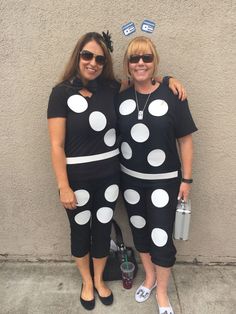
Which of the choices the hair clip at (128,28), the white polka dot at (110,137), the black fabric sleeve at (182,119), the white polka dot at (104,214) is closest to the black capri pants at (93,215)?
the white polka dot at (104,214)

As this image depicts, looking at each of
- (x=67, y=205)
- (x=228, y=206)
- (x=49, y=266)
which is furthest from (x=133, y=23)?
(x=49, y=266)

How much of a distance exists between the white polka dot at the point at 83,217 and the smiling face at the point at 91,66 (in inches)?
36.9

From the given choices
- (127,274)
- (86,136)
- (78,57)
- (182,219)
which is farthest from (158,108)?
(127,274)

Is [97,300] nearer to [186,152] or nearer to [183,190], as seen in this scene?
[183,190]

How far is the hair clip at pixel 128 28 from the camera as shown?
2.25 m

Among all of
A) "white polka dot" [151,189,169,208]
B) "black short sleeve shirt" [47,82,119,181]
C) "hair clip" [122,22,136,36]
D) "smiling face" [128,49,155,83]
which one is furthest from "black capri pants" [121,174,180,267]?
"hair clip" [122,22,136,36]

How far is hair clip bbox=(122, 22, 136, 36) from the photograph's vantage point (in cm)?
225

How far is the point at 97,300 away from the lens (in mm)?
2527

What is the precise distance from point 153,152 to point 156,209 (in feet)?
1.38

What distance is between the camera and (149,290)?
257cm

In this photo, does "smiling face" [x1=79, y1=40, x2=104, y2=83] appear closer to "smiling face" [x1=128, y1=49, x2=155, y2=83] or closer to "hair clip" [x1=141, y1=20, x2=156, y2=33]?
"smiling face" [x1=128, y1=49, x2=155, y2=83]

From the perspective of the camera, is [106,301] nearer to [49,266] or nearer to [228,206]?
[49,266]

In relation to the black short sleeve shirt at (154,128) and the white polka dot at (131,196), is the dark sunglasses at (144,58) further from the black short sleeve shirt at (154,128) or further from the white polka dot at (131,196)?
the white polka dot at (131,196)

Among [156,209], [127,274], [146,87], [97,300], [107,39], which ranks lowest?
[97,300]
